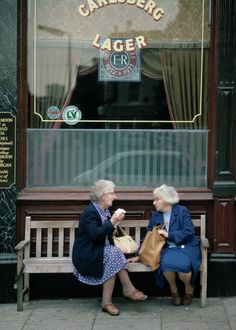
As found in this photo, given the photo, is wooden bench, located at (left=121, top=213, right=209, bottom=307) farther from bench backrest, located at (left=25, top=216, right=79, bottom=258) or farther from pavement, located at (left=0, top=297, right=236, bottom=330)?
bench backrest, located at (left=25, top=216, right=79, bottom=258)

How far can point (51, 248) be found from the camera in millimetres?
6180

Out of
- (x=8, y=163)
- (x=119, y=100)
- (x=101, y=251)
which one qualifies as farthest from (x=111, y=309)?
(x=119, y=100)

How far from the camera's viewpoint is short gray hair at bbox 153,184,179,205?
5.95 meters

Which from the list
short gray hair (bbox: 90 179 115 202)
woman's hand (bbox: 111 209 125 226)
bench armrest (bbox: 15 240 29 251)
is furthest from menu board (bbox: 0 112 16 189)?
woman's hand (bbox: 111 209 125 226)

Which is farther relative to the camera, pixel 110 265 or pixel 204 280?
pixel 204 280

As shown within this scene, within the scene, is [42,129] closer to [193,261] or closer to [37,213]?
[37,213]

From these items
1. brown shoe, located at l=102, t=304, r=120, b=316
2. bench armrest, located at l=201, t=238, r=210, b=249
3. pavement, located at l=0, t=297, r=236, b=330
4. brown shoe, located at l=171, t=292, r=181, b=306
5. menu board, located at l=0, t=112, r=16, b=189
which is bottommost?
pavement, located at l=0, t=297, r=236, b=330

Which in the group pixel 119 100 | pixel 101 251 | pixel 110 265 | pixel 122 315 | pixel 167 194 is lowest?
pixel 122 315

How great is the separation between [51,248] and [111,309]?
929mm

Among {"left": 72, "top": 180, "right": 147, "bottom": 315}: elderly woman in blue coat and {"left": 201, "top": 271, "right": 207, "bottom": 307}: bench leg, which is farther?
{"left": 201, "top": 271, "right": 207, "bottom": 307}: bench leg

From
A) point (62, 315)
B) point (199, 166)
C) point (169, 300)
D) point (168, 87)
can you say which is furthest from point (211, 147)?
point (62, 315)

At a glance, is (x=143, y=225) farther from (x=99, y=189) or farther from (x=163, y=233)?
(x=99, y=189)

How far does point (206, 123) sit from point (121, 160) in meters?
1.01

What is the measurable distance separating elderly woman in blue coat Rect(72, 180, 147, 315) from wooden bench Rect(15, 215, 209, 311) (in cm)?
16
